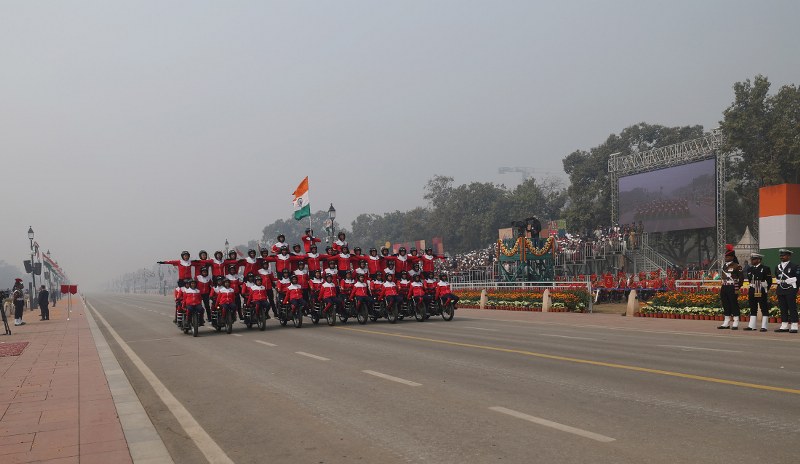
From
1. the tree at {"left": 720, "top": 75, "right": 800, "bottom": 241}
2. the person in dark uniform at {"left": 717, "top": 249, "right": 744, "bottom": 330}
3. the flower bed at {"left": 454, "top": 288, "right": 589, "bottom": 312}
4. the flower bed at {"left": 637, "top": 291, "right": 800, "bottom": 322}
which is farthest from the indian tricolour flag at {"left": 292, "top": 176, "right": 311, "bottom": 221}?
the tree at {"left": 720, "top": 75, "right": 800, "bottom": 241}

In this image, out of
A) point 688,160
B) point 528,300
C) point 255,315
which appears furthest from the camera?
point 688,160

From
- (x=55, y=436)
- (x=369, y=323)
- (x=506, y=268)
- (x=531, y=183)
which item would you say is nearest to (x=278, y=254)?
(x=369, y=323)

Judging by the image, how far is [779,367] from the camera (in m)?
10.2

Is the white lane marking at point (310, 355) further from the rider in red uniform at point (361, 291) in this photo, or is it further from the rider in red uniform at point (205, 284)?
the rider in red uniform at point (361, 291)

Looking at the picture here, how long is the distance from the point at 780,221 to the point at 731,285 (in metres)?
24.3

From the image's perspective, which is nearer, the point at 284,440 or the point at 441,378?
the point at 284,440

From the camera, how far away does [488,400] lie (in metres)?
7.93

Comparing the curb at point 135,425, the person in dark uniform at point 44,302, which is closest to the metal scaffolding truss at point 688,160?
the person in dark uniform at point 44,302

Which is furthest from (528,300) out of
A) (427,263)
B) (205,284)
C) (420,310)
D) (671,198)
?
(671,198)

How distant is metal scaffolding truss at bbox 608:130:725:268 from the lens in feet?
150

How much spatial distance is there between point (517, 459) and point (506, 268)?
3928 cm

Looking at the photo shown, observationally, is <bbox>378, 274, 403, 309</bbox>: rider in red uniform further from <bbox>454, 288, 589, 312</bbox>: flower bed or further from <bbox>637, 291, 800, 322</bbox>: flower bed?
<bbox>454, 288, 589, 312</bbox>: flower bed

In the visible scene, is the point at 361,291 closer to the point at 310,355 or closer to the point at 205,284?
the point at 205,284

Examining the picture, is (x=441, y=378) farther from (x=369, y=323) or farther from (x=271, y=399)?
(x=369, y=323)
